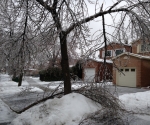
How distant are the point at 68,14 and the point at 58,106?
11.2 feet

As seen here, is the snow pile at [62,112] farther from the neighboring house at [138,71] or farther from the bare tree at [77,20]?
the neighboring house at [138,71]

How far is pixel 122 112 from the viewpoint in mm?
6676

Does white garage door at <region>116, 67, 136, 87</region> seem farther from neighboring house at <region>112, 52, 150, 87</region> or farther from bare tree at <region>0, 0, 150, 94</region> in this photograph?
bare tree at <region>0, 0, 150, 94</region>

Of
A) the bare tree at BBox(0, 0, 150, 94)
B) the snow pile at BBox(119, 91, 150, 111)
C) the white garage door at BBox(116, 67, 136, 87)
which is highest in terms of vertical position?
the bare tree at BBox(0, 0, 150, 94)

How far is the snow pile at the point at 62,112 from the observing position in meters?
5.77

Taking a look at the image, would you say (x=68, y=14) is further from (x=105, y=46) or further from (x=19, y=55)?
(x=19, y=55)

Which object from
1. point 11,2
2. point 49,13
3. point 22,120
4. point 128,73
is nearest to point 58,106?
point 22,120

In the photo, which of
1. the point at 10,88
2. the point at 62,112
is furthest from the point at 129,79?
the point at 62,112

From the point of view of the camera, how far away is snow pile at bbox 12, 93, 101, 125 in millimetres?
5766

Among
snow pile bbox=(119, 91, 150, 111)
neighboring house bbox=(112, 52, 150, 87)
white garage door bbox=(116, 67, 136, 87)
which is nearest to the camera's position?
snow pile bbox=(119, 91, 150, 111)

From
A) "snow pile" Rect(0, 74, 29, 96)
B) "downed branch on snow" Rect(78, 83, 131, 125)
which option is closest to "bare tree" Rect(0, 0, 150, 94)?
"downed branch on snow" Rect(78, 83, 131, 125)

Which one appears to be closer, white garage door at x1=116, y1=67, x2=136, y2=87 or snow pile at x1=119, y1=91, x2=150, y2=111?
snow pile at x1=119, y1=91, x2=150, y2=111

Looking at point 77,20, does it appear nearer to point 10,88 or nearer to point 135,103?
point 135,103

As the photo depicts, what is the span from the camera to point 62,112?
606 centimetres
